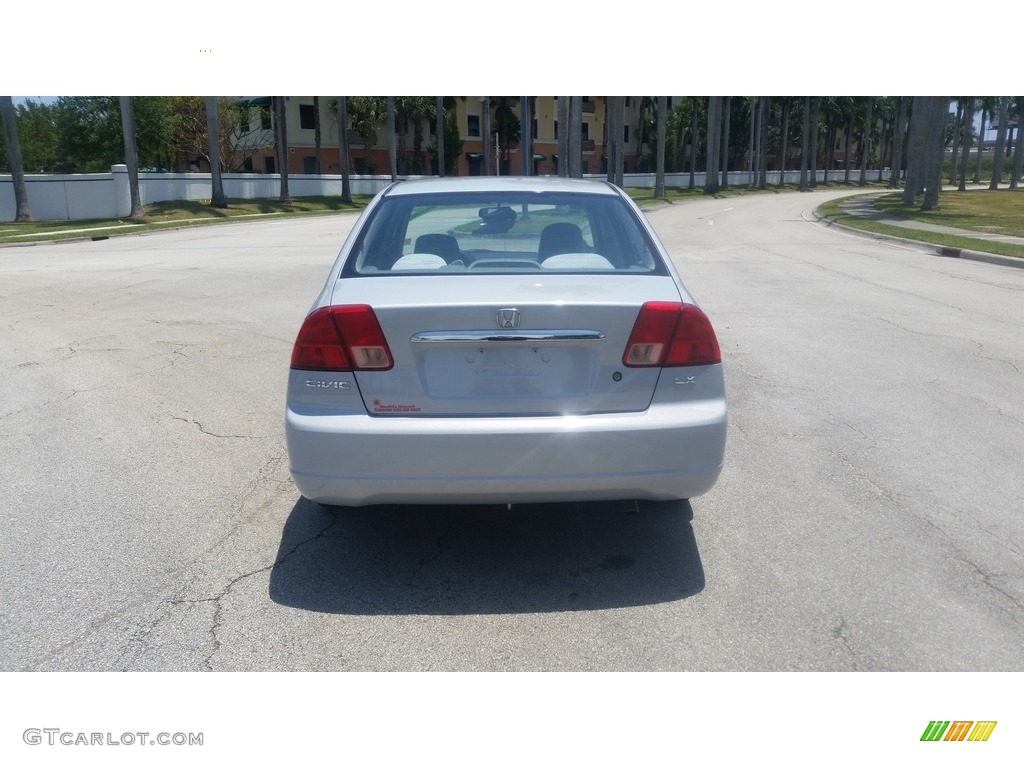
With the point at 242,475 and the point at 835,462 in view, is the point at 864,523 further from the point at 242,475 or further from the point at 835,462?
the point at 242,475

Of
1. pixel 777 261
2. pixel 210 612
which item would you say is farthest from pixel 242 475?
pixel 777 261

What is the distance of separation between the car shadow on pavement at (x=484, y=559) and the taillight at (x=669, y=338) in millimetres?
806

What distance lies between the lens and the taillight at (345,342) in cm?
372

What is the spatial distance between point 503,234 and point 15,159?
3376cm

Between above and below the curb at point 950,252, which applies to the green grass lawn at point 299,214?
below

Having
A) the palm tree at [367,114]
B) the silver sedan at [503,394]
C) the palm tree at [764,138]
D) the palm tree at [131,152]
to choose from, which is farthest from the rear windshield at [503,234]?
the palm tree at [764,138]

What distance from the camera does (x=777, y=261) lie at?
1830cm

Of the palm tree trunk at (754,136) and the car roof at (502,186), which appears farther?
the palm tree trunk at (754,136)

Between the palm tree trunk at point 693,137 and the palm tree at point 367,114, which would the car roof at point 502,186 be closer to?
the palm tree at point 367,114

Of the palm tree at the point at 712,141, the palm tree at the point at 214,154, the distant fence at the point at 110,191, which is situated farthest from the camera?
the palm tree at the point at 712,141

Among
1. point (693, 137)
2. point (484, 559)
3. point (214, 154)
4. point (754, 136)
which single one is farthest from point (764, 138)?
point (484, 559)

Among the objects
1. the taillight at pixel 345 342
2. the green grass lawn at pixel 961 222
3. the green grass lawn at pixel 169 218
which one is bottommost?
the green grass lawn at pixel 169 218

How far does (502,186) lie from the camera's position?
4.95 meters
